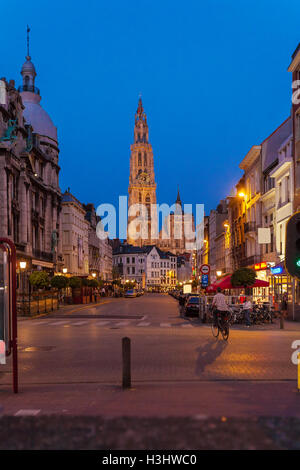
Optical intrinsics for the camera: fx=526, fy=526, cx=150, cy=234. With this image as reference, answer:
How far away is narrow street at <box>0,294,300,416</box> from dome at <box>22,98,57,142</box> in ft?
193

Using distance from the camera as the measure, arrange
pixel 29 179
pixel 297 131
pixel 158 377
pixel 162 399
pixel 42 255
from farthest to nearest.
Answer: pixel 42 255, pixel 29 179, pixel 297 131, pixel 158 377, pixel 162 399

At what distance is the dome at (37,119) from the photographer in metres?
73.9

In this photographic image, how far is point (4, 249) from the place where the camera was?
10.1 meters

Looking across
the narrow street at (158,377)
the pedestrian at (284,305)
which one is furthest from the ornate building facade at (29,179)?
the narrow street at (158,377)

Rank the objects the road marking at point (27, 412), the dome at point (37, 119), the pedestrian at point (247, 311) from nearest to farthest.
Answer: the road marking at point (27, 412) → the pedestrian at point (247, 311) → the dome at point (37, 119)

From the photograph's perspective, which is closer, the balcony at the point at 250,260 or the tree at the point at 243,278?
the tree at the point at 243,278

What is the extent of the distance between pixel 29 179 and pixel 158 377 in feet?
165

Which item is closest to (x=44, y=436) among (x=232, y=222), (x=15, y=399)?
(x=15, y=399)

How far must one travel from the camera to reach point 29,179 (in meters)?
59.0

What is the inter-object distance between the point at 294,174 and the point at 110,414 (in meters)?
27.5

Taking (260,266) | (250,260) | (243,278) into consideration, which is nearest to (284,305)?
(243,278)

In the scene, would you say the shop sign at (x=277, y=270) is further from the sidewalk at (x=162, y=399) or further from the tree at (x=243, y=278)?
the sidewalk at (x=162, y=399)

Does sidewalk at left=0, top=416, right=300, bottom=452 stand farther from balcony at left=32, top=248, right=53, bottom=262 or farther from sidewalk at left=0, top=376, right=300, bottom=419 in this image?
balcony at left=32, top=248, right=53, bottom=262

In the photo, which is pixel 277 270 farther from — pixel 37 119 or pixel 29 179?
pixel 37 119
